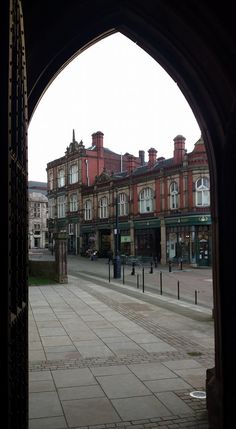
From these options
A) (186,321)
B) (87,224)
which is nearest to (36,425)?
(186,321)

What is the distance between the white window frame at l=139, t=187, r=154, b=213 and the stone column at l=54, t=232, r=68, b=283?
71.2 feet

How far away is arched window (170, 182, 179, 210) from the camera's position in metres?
40.1

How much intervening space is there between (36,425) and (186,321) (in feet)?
24.1

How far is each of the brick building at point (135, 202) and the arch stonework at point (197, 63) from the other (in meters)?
26.4

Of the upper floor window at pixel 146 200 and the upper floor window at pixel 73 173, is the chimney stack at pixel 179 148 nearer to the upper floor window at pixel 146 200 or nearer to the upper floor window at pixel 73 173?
the upper floor window at pixel 146 200

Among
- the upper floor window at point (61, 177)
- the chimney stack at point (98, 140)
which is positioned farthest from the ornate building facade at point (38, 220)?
the chimney stack at point (98, 140)

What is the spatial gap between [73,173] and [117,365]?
178 feet

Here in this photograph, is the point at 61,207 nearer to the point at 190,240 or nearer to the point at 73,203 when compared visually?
the point at 73,203

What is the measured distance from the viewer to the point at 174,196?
4047 cm

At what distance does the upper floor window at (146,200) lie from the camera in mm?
43875

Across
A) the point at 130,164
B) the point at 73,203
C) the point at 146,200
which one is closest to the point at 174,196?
the point at 146,200

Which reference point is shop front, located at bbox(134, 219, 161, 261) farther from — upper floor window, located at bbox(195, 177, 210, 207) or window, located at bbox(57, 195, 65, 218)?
window, located at bbox(57, 195, 65, 218)

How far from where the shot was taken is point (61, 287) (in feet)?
65.9

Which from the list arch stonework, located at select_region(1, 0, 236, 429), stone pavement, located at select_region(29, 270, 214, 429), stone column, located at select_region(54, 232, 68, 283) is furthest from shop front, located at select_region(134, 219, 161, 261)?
arch stonework, located at select_region(1, 0, 236, 429)
